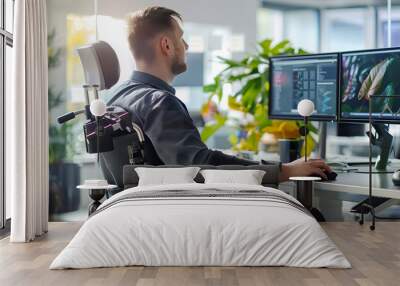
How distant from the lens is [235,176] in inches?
256

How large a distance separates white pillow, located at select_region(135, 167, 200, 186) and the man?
352 mm

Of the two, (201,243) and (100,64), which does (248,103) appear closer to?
→ (100,64)

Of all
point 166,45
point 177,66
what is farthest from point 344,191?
point 166,45

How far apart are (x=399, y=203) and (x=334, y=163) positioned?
2.21ft

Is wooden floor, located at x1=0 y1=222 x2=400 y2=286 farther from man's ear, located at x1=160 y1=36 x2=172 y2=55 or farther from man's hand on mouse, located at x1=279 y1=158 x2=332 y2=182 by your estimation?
man's ear, located at x1=160 y1=36 x2=172 y2=55

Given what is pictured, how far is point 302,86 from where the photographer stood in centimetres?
708

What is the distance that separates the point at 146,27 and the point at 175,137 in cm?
111

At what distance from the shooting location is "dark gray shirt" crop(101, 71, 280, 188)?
275 inches

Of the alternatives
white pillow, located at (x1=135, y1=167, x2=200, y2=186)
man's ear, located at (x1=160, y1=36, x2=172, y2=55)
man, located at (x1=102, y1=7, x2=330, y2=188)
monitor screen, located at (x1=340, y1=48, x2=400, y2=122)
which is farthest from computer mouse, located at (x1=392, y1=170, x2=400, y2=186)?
man's ear, located at (x1=160, y1=36, x2=172, y2=55)

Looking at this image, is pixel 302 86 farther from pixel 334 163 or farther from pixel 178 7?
pixel 178 7

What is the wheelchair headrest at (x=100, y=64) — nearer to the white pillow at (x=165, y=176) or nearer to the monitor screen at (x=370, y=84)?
the white pillow at (x=165, y=176)

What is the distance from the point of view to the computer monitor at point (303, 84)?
687 cm

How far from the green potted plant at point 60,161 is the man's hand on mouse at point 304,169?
2005 millimetres

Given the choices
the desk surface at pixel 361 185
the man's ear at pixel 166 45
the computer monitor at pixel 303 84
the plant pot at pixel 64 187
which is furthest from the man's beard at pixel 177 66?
the desk surface at pixel 361 185
